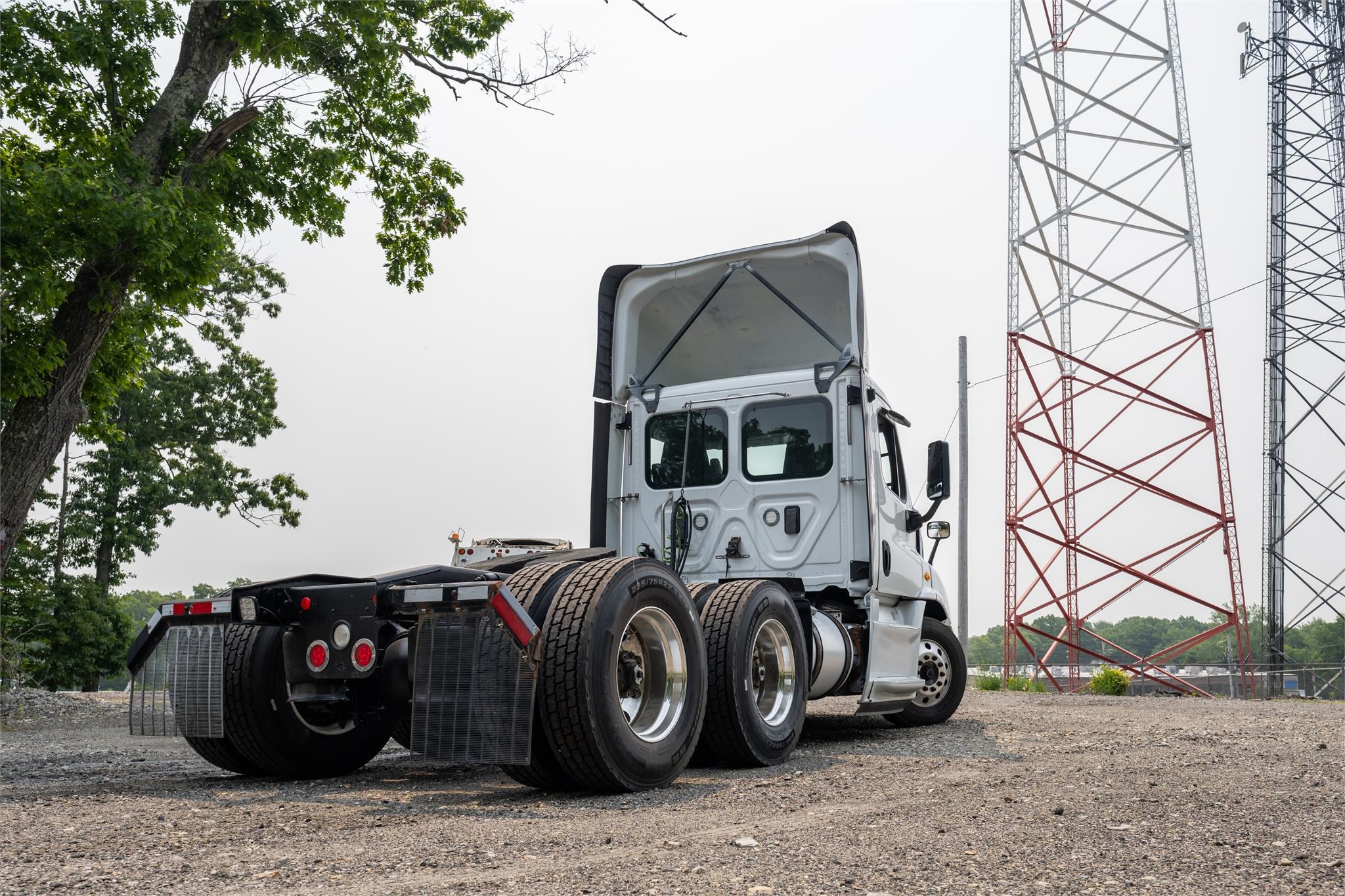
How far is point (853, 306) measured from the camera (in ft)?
27.4

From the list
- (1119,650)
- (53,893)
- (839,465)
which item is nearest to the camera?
(53,893)

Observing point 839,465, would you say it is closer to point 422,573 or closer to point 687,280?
point 687,280

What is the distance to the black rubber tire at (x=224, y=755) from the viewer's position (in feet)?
20.2

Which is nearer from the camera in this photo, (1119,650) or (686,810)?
(686,810)

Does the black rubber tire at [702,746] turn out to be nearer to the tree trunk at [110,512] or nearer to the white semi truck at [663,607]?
the white semi truck at [663,607]

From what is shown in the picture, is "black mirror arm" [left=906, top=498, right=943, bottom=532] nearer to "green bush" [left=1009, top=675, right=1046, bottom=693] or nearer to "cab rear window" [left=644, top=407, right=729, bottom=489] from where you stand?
"cab rear window" [left=644, top=407, right=729, bottom=489]

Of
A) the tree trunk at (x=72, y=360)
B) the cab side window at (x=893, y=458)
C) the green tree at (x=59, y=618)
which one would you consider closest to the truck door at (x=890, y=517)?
the cab side window at (x=893, y=458)

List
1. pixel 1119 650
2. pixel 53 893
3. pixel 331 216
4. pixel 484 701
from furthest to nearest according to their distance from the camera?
pixel 1119 650, pixel 331 216, pixel 484 701, pixel 53 893

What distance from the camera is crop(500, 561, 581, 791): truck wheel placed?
17.1 ft

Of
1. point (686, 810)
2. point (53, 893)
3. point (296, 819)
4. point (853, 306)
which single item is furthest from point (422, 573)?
point (853, 306)

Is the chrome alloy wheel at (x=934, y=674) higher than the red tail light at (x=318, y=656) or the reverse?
the reverse

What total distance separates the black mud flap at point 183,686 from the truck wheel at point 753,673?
2.69 m

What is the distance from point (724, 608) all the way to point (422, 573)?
185 cm

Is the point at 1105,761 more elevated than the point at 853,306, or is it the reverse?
the point at 853,306
